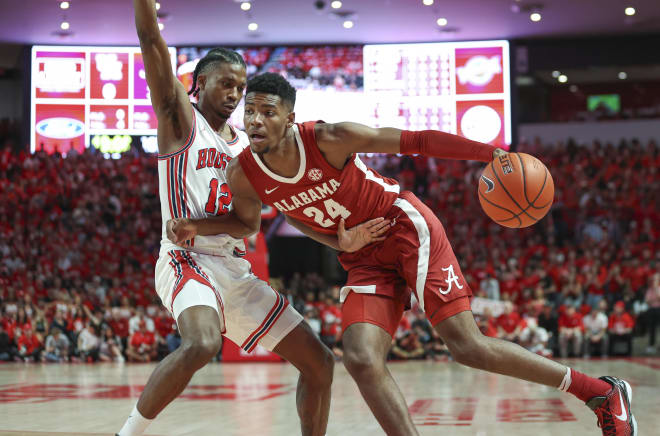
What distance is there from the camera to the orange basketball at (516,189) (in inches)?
127

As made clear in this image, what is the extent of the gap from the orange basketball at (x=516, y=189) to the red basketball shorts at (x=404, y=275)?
0.30 m

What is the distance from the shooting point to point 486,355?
322 cm

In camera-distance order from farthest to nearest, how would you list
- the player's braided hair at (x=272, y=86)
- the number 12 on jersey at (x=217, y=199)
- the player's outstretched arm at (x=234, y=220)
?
the number 12 on jersey at (x=217, y=199), the player's outstretched arm at (x=234, y=220), the player's braided hair at (x=272, y=86)

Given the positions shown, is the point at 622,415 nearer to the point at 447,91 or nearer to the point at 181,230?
the point at 181,230

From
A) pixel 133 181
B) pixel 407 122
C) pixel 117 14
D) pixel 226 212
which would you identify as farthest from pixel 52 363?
pixel 226 212

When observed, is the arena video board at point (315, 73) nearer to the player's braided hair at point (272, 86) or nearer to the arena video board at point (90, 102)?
the arena video board at point (90, 102)

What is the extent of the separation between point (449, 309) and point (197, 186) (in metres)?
1.34

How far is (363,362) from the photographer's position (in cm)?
304

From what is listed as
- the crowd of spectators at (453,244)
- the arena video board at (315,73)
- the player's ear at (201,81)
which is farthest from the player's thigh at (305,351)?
the arena video board at (315,73)

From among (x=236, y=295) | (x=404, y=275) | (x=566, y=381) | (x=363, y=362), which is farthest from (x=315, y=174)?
(x=566, y=381)

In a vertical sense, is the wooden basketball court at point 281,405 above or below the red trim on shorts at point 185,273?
below

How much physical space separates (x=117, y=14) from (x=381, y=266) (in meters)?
13.6

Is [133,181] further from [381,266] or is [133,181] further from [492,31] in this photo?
[381,266]

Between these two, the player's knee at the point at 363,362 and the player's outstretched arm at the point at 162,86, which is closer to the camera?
the player's knee at the point at 363,362
